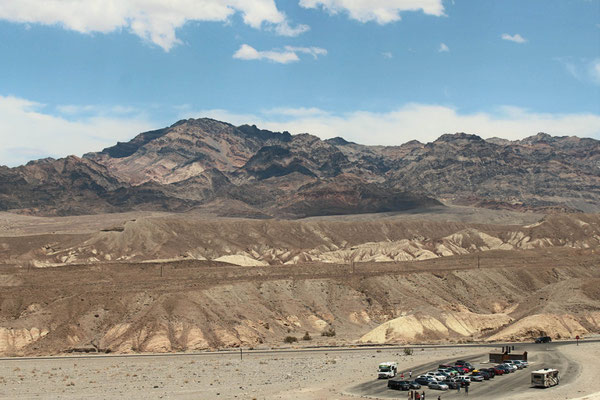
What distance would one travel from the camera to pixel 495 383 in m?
60.9

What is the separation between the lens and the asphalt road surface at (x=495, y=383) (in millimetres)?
56344

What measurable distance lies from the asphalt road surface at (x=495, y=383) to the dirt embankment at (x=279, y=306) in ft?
63.7

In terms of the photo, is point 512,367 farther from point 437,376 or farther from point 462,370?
point 437,376

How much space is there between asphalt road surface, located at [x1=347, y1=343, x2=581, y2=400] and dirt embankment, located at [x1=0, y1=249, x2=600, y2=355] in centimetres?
1941

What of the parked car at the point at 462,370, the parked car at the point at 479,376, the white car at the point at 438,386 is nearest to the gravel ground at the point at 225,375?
the white car at the point at 438,386

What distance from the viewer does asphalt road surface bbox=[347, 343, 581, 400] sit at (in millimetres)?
56344

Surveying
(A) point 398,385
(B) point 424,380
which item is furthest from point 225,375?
(B) point 424,380

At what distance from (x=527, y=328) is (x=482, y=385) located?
3521cm

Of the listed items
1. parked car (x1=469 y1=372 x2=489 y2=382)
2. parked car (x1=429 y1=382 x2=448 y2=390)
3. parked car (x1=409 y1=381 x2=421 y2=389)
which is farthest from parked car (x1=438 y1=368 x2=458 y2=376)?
parked car (x1=409 y1=381 x2=421 y2=389)

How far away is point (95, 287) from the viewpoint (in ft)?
355

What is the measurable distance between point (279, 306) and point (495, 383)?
180 feet

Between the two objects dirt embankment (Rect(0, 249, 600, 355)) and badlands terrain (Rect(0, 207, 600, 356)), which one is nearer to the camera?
badlands terrain (Rect(0, 207, 600, 356))

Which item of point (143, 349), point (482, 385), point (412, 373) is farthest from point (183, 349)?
point (482, 385)

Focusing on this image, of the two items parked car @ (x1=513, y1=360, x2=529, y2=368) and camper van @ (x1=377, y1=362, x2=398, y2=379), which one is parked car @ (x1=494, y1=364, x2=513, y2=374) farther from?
camper van @ (x1=377, y1=362, x2=398, y2=379)
